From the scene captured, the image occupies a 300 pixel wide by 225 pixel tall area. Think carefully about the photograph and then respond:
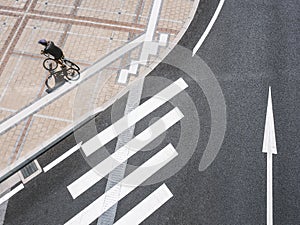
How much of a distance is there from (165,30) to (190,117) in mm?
3528

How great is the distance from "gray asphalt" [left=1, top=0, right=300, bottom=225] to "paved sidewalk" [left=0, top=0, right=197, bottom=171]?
0.66 meters

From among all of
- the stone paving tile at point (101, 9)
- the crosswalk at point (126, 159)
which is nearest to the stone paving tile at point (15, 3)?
Result: the stone paving tile at point (101, 9)

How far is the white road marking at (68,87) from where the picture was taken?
10.4 m

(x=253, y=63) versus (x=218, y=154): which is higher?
(x=253, y=63)

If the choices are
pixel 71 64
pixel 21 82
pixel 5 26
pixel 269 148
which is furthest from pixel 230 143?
pixel 5 26

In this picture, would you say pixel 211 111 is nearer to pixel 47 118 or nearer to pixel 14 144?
pixel 47 118

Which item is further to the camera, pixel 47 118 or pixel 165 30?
pixel 165 30

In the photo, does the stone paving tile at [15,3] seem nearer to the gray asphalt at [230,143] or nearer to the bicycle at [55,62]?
the bicycle at [55,62]

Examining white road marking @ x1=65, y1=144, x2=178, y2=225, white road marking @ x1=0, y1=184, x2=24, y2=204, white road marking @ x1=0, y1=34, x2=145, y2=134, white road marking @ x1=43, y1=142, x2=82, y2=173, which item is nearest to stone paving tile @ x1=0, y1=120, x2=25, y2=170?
white road marking @ x1=0, y1=34, x2=145, y2=134

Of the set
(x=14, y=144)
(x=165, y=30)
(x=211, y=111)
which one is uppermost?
(x=165, y=30)

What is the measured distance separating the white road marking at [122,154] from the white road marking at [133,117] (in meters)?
0.46

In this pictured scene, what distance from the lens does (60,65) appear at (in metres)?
11.2

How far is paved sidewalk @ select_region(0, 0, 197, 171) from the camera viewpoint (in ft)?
33.8

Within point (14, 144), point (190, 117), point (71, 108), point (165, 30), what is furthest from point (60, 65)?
point (190, 117)
